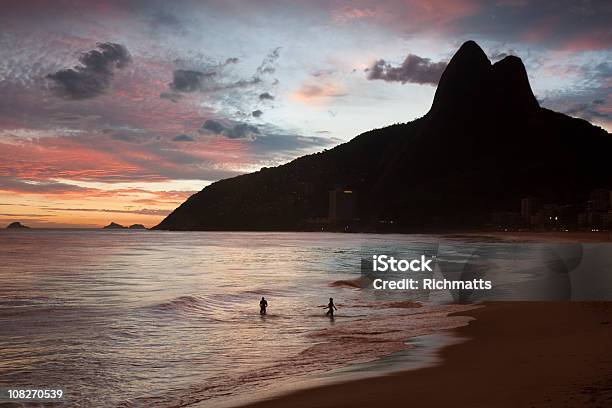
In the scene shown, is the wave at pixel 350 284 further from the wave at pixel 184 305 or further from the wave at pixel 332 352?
the wave at pixel 332 352

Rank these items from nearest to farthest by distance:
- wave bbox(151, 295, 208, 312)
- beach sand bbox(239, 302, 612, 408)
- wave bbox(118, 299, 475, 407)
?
beach sand bbox(239, 302, 612, 408) < wave bbox(118, 299, 475, 407) < wave bbox(151, 295, 208, 312)

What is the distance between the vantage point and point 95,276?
60.6 metres

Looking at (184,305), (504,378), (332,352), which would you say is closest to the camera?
(504,378)

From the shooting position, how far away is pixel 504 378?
13.0 m

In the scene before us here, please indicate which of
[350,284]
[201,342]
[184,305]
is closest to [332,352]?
[201,342]

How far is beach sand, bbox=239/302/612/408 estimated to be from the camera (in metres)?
11.0

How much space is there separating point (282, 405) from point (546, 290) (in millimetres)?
28399

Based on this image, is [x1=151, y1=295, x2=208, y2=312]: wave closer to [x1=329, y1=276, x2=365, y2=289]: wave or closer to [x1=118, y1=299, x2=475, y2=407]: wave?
[x1=118, y1=299, x2=475, y2=407]: wave

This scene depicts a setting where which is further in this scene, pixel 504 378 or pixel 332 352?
pixel 332 352

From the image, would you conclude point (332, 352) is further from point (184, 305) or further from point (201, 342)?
point (184, 305)

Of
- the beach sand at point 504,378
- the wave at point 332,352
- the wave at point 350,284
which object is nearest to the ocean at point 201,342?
the wave at point 332,352

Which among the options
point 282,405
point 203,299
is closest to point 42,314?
point 203,299

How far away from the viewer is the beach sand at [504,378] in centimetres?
1098

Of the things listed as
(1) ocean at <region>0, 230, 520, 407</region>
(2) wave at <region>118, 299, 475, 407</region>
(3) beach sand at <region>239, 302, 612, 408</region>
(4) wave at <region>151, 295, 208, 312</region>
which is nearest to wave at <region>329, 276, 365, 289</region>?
(1) ocean at <region>0, 230, 520, 407</region>
